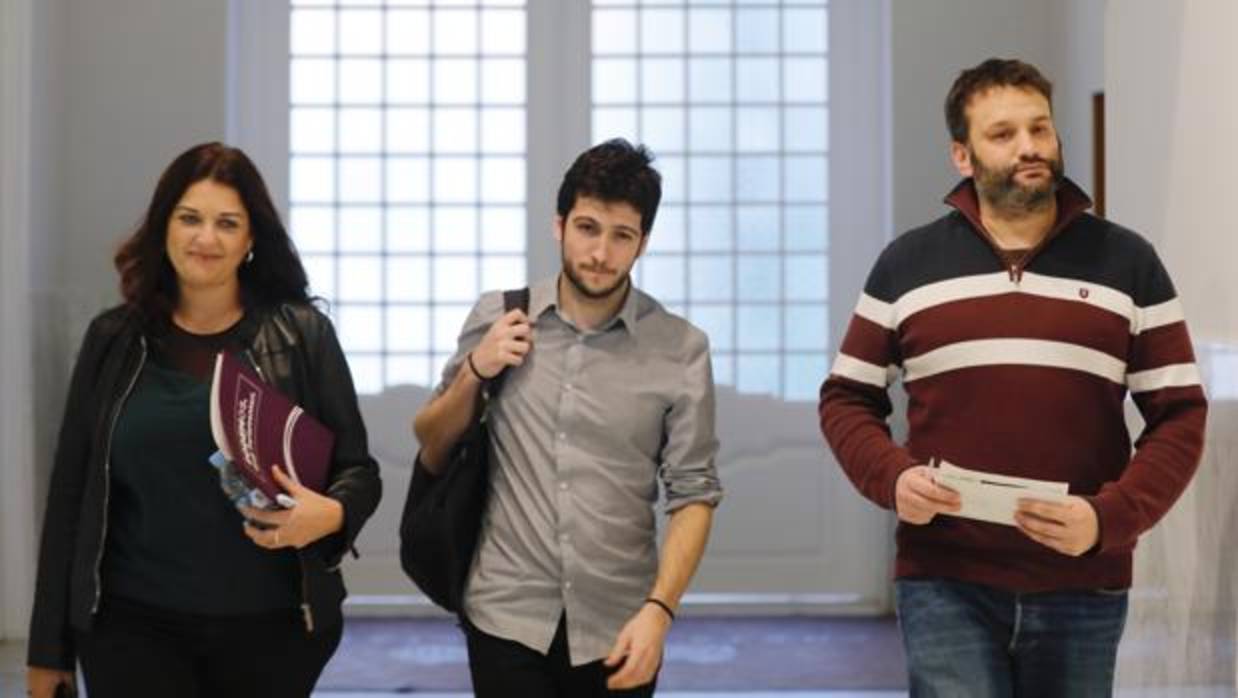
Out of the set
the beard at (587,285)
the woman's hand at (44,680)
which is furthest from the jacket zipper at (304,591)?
A: the beard at (587,285)

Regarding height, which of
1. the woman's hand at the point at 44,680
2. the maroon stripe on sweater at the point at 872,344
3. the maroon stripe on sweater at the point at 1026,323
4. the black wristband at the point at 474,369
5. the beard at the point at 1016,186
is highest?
the beard at the point at 1016,186

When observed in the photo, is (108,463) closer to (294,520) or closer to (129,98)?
(294,520)

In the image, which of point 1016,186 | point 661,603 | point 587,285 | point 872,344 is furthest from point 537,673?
point 1016,186

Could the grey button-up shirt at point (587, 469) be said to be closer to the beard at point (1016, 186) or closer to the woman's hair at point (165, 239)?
the woman's hair at point (165, 239)

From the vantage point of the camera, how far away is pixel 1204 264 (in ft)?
10.9

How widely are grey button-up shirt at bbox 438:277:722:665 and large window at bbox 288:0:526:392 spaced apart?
14.1ft

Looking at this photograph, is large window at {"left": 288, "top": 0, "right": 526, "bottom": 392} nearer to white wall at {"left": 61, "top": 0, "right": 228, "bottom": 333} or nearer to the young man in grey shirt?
white wall at {"left": 61, "top": 0, "right": 228, "bottom": 333}

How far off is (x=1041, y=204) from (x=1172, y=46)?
104cm

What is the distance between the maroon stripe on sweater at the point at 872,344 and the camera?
2.81 metres

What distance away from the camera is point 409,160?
7.27 metres

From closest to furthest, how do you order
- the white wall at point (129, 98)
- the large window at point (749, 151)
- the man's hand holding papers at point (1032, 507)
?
1. the man's hand holding papers at point (1032, 507)
2. the white wall at point (129, 98)
3. the large window at point (749, 151)

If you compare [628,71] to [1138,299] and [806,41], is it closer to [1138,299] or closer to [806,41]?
[806,41]

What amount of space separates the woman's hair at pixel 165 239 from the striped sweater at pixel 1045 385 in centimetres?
103


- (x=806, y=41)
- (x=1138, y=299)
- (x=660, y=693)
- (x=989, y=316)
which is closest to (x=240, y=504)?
(x=989, y=316)
